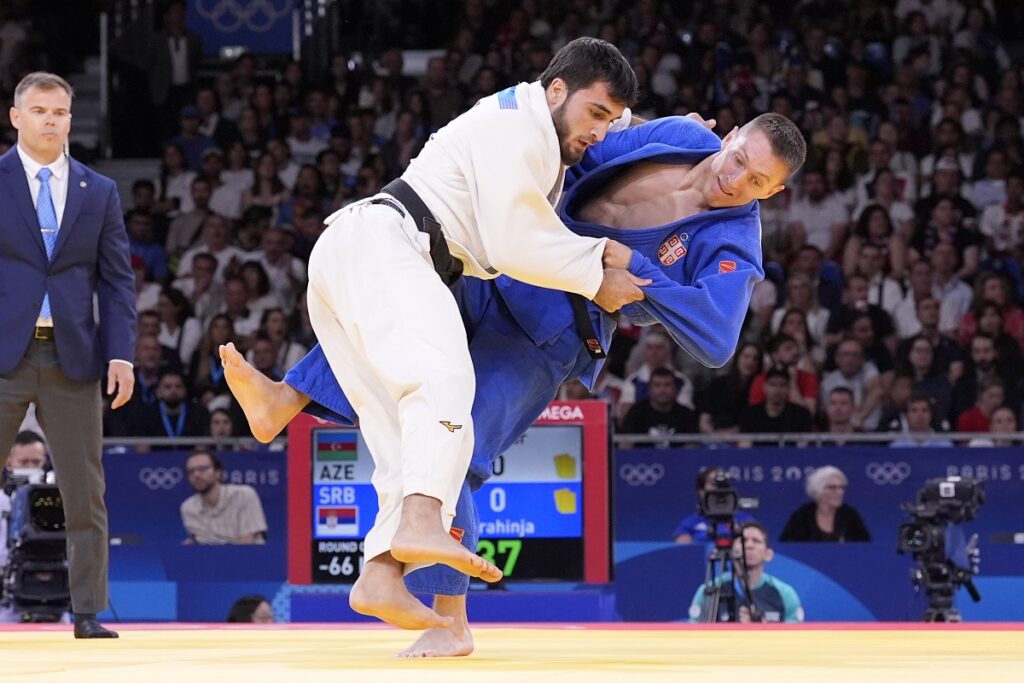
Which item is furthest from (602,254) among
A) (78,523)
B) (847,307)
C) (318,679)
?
(847,307)

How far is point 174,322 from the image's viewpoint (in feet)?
30.5

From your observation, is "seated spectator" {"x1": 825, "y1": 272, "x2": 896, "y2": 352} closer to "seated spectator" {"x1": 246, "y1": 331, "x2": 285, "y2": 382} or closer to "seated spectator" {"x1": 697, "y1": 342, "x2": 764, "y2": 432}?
"seated spectator" {"x1": 697, "y1": 342, "x2": 764, "y2": 432}

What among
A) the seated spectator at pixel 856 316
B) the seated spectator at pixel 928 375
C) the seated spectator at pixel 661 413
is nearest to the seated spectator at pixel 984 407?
the seated spectator at pixel 928 375

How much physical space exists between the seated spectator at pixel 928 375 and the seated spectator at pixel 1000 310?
0.38 meters

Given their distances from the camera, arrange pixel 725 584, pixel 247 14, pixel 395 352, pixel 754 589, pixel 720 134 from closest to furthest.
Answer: pixel 395 352 → pixel 725 584 → pixel 754 589 → pixel 720 134 → pixel 247 14

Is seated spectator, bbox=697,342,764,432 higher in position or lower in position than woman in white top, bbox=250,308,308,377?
lower

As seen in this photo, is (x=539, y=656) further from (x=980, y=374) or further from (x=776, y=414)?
(x=980, y=374)

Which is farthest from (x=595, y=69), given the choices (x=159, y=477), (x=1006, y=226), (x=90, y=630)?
(x=1006, y=226)

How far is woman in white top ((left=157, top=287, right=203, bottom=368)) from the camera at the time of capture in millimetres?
9164

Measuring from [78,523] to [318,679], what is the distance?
2.01m

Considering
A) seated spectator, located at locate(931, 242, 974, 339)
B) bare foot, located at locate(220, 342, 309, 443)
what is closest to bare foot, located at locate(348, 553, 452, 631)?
bare foot, located at locate(220, 342, 309, 443)

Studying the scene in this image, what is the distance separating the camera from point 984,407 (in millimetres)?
8008

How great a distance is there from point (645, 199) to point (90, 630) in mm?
1890

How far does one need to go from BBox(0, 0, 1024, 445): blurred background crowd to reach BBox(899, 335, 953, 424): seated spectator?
0.01 m
